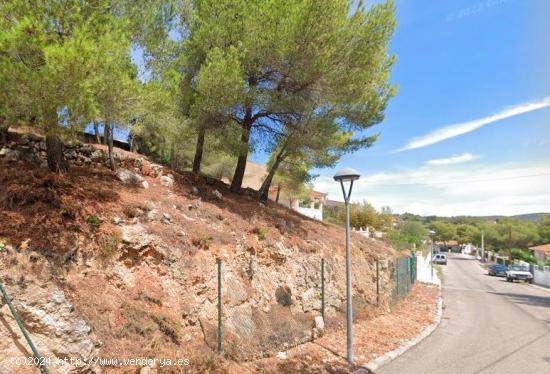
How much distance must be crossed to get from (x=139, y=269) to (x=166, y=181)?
504cm

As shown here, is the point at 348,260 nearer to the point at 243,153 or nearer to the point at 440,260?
the point at 243,153

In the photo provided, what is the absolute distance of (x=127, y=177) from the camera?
10.5m

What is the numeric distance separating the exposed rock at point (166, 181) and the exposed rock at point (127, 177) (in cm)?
83

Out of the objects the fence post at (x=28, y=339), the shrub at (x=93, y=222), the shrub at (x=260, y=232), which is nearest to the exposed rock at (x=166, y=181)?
the shrub at (x=260, y=232)

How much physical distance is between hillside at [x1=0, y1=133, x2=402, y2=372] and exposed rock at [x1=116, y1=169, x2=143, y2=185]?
3 centimetres

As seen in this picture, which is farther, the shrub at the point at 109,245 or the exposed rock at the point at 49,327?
the shrub at the point at 109,245

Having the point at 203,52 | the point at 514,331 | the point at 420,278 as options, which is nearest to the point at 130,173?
the point at 203,52

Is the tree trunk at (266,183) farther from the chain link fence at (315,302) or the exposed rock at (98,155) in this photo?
the exposed rock at (98,155)

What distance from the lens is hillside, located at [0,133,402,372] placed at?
5.42 m

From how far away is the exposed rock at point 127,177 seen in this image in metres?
10.4

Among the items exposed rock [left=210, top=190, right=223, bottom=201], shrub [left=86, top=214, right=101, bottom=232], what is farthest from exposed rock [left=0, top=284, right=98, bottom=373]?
exposed rock [left=210, top=190, right=223, bottom=201]

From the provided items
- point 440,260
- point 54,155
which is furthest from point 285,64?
point 440,260

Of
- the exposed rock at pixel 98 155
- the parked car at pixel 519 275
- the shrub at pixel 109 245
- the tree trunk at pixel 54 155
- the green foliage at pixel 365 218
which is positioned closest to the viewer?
the shrub at pixel 109 245

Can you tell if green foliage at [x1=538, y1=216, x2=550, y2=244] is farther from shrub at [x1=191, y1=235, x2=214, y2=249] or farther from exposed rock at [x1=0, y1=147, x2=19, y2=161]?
exposed rock at [x1=0, y1=147, x2=19, y2=161]
